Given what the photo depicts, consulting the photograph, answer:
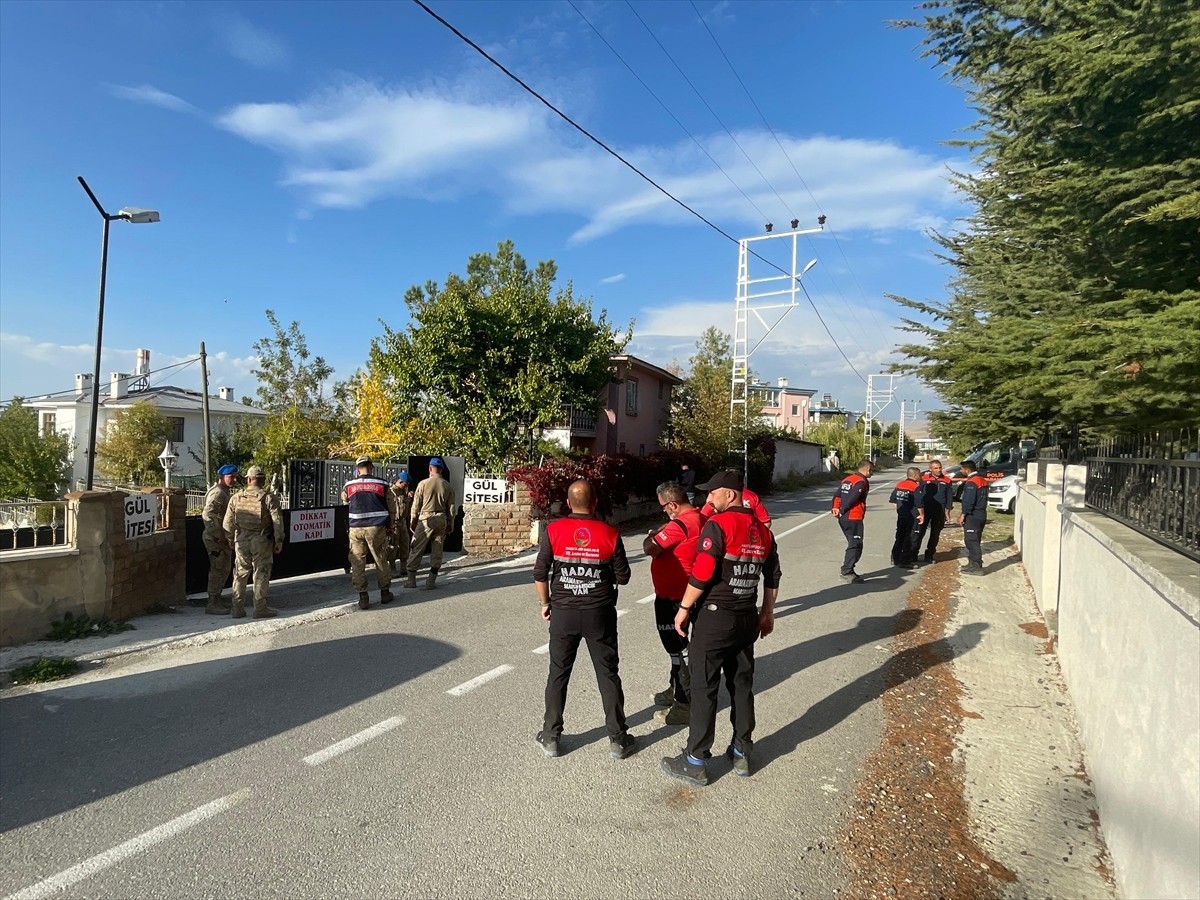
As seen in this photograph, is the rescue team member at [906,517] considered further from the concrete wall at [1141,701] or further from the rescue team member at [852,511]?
the concrete wall at [1141,701]

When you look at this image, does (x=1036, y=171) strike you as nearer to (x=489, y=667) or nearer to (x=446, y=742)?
(x=489, y=667)

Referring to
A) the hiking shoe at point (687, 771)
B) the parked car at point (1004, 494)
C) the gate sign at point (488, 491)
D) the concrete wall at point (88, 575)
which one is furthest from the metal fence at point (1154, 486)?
the parked car at point (1004, 494)

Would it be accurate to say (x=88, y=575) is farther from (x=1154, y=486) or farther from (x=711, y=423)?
(x=711, y=423)

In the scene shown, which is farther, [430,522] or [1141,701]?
[430,522]

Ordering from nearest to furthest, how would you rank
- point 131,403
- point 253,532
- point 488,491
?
point 253,532 < point 488,491 < point 131,403

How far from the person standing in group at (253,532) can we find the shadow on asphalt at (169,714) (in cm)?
148

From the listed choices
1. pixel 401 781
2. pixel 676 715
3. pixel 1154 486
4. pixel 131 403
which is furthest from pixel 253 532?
pixel 131 403

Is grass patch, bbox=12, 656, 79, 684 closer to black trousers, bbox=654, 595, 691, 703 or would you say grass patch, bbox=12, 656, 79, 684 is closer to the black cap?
black trousers, bbox=654, 595, 691, 703

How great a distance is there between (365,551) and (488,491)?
19.4 ft

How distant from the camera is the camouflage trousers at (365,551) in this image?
821 centimetres

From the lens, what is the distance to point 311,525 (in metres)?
10.1

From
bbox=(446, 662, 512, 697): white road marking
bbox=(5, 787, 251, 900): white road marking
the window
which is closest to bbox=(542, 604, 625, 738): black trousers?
bbox=(446, 662, 512, 697): white road marking

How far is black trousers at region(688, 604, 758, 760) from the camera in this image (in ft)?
13.1

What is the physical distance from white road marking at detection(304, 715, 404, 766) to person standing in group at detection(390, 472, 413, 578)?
4.98m
